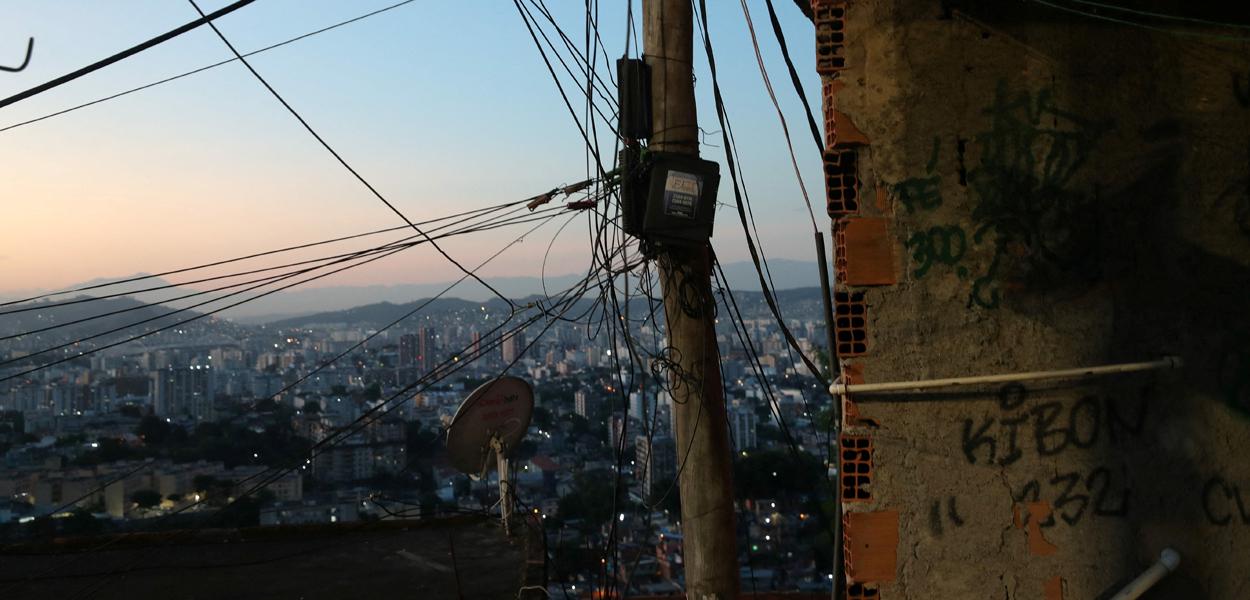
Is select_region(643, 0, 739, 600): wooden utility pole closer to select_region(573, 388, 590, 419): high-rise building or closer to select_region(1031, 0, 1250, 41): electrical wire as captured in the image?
select_region(1031, 0, 1250, 41): electrical wire

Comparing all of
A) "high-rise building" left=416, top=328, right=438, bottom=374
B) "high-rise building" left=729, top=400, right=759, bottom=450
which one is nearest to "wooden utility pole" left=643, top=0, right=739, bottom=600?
"high-rise building" left=729, top=400, right=759, bottom=450

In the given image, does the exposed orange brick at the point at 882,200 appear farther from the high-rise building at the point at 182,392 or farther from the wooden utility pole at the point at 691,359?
the high-rise building at the point at 182,392

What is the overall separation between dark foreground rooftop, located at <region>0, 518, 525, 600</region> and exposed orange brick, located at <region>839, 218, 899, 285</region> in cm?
671

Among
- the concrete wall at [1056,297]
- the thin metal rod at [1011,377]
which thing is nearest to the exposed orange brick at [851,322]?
the concrete wall at [1056,297]

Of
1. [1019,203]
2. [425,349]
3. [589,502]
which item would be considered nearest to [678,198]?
[1019,203]

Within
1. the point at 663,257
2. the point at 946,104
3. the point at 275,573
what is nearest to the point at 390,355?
the point at 275,573

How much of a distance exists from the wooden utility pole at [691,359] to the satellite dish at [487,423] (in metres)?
4.43

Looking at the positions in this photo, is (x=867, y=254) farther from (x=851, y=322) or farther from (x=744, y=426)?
(x=744, y=426)

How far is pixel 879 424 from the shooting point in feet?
12.2

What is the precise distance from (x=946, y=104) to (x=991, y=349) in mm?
933

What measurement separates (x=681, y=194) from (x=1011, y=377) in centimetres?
262

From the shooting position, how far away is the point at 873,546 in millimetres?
3709

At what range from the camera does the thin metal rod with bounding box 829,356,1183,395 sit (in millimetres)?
3559

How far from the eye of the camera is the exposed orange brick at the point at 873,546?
370 centimetres
